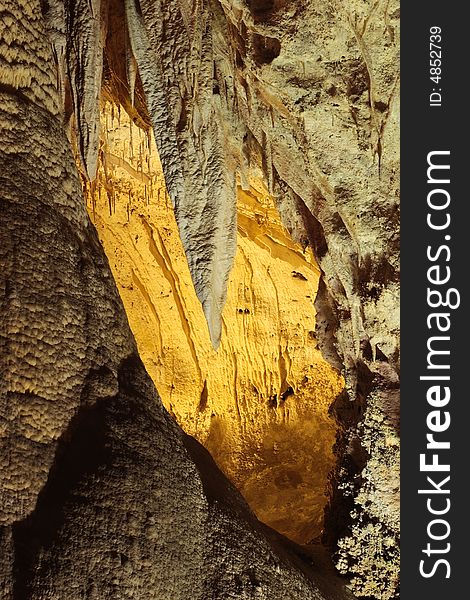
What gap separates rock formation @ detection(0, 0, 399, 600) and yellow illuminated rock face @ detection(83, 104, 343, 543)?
4.78 ft

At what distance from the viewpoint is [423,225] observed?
301 cm

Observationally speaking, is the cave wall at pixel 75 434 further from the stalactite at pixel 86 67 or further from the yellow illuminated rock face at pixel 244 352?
the yellow illuminated rock face at pixel 244 352

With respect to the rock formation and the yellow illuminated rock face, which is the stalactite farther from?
the yellow illuminated rock face

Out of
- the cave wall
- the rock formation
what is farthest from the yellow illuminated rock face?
the cave wall

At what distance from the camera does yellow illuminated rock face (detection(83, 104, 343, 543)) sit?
559cm

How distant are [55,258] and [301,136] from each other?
156 centimetres

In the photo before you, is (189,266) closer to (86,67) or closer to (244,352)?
(86,67)

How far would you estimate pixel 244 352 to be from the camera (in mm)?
6082

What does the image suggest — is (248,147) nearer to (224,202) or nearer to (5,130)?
(224,202)

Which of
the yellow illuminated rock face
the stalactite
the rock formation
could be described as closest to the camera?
the rock formation

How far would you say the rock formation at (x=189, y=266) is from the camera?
8.38 ft

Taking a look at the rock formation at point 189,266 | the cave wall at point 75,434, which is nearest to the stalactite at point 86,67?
the rock formation at point 189,266

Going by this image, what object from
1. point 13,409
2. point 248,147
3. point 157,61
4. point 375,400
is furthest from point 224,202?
point 13,409

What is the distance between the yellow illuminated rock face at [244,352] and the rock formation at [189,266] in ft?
4.78
